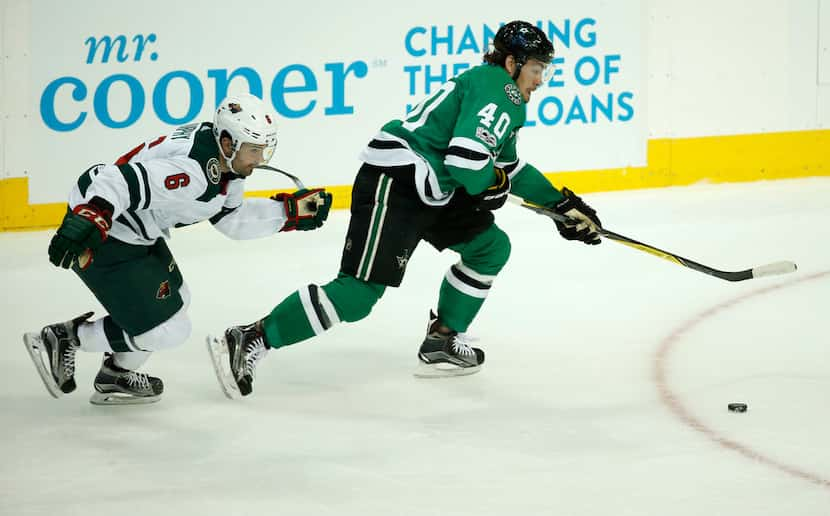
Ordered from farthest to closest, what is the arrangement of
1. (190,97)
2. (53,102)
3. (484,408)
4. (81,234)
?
(190,97)
(53,102)
(484,408)
(81,234)

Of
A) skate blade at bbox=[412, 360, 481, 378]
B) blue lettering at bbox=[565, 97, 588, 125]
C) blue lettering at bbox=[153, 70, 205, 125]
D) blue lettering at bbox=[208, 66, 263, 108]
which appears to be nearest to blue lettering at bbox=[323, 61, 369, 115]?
blue lettering at bbox=[208, 66, 263, 108]

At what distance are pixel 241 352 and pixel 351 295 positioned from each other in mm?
317

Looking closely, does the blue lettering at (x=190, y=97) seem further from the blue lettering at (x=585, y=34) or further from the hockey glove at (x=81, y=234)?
the hockey glove at (x=81, y=234)

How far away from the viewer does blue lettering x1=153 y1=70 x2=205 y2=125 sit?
5.88 metres

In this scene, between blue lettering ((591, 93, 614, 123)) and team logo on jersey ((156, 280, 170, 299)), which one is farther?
blue lettering ((591, 93, 614, 123))

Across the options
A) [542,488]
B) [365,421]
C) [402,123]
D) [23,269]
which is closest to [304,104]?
[23,269]

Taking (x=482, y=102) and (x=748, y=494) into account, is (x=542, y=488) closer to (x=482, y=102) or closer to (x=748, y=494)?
(x=748, y=494)

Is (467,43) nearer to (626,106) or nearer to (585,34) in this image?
(585,34)

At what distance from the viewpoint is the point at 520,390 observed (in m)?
3.34

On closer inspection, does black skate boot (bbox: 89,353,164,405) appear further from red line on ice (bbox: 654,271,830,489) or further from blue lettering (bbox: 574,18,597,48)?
blue lettering (bbox: 574,18,597,48)

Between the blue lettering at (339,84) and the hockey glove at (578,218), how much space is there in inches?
111

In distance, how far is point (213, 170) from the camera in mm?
3041

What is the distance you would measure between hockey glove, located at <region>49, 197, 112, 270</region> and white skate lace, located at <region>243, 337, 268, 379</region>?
51 cm

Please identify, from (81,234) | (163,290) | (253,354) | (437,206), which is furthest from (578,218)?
(81,234)
